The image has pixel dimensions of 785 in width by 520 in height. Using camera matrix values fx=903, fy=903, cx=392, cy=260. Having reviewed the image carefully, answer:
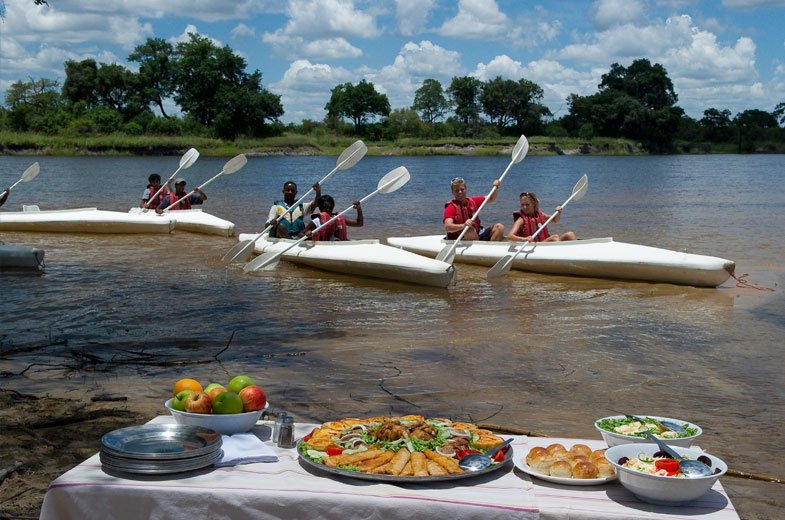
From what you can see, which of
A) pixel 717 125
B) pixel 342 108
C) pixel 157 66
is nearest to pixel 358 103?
pixel 342 108

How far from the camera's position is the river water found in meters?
5.93

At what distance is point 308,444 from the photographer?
10.1 feet

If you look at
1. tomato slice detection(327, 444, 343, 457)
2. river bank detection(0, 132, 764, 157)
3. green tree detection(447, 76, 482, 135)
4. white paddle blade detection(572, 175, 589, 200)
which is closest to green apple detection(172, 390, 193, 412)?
tomato slice detection(327, 444, 343, 457)

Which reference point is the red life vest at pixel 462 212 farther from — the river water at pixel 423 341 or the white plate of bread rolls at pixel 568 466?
the white plate of bread rolls at pixel 568 466

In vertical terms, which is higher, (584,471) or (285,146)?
(285,146)

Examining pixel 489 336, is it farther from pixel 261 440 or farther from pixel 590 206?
pixel 590 206

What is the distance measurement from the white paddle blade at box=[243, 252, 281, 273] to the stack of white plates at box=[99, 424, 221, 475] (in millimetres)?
8951

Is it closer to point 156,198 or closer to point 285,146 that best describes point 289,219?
point 156,198

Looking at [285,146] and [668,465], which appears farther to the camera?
[285,146]

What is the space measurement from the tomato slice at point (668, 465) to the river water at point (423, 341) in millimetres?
1558

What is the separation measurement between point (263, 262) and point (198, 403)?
29.2 ft

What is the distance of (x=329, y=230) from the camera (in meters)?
12.8

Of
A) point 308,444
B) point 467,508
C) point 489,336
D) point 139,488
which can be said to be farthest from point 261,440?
point 489,336

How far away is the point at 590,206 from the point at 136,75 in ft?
216
